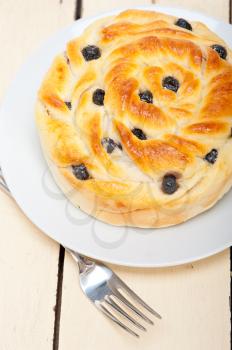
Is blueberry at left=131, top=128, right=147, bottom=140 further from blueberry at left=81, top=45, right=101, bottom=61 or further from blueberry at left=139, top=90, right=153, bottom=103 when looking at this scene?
blueberry at left=81, top=45, right=101, bottom=61

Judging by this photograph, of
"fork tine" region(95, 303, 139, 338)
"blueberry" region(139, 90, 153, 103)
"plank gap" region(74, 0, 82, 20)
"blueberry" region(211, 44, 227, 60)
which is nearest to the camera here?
"fork tine" region(95, 303, 139, 338)

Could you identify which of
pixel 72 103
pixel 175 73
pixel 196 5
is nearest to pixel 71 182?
pixel 72 103

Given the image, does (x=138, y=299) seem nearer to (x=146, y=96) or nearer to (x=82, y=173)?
(x=82, y=173)

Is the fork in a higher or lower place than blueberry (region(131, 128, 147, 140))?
lower

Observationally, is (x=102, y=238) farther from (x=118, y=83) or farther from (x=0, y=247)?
(x=118, y=83)

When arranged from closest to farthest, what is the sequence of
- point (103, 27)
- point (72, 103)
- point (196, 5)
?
1. point (72, 103)
2. point (103, 27)
3. point (196, 5)

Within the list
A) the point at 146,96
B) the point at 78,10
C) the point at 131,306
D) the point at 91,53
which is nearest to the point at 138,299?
the point at 131,306

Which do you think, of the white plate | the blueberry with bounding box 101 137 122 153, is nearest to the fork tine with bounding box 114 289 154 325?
the white plate

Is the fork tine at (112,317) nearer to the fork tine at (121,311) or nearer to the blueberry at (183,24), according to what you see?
the fork tine at (121,311)
